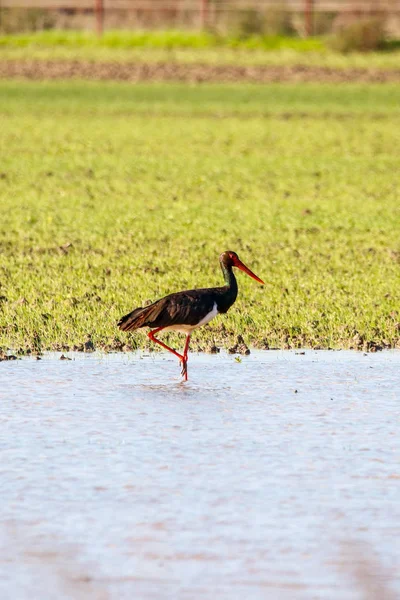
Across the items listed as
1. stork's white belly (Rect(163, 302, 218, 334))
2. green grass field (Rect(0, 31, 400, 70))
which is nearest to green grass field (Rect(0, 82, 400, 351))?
stork's white belly (Rect(163, 302, 218, 334))

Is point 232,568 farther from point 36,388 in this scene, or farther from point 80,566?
point 36,388

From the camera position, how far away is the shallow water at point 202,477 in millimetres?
5875

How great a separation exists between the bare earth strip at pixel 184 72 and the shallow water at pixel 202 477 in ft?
106

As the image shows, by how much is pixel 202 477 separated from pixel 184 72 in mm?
36800

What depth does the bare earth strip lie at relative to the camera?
138ft

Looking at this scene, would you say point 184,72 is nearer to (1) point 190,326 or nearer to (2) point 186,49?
(2) point 186,49

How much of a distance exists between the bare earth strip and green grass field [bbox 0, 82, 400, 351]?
6.23 metres

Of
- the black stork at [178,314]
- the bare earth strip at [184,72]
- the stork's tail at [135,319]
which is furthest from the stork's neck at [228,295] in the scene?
the bare earth strip at [184,72]

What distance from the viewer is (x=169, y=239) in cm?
1605

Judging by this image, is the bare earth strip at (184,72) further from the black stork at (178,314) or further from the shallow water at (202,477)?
the shallow water at (202,477)

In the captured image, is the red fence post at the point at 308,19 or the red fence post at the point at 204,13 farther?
the red fence post at the point at 204,13

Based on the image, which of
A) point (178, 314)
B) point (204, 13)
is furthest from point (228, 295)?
point (204, 13)

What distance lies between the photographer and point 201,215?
18.1 m

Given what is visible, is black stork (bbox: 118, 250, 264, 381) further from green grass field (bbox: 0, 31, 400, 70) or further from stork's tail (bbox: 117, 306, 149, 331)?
green grass field (bbox: 0, 31, 400, 70)
